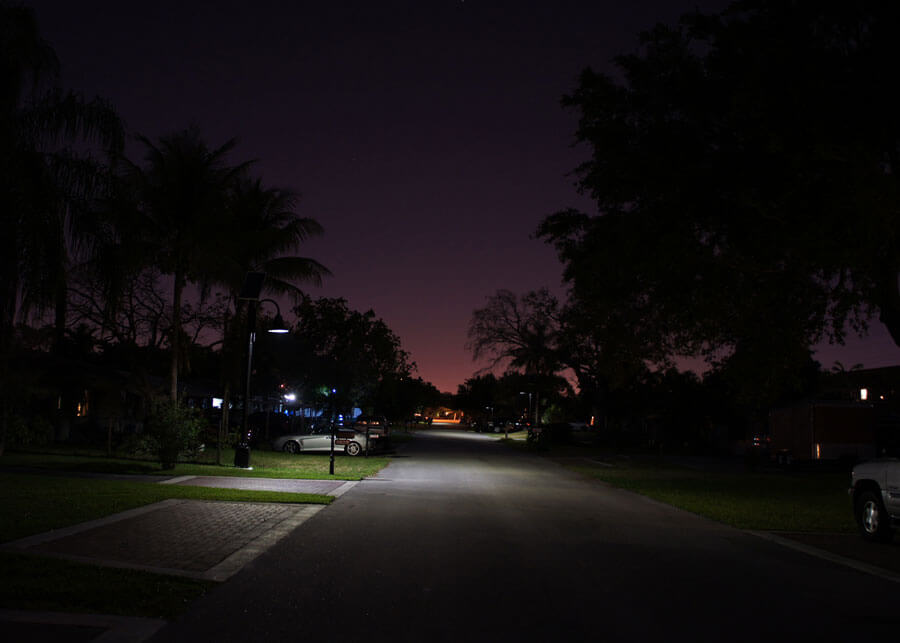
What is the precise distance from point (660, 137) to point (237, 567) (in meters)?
12.9

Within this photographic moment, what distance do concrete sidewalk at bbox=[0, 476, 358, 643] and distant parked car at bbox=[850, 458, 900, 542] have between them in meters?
8.54

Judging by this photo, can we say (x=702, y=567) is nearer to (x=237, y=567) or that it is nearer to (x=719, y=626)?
(x=719, y=626)

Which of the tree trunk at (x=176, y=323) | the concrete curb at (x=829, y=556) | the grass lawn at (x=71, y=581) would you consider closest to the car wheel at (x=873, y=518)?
the concrete curb at (x=829, y=556)

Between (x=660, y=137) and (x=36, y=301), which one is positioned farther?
(x=660, y=137)

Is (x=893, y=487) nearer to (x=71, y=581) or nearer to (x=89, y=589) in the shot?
(x=89, y=589)

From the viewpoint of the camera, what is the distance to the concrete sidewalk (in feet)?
17.9

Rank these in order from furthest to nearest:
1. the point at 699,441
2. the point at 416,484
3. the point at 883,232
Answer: the point at 699,441 → the point at 416,484 → the point at 883,232

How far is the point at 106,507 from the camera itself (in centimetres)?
1164

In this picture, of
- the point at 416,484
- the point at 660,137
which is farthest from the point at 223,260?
the point at 660,137

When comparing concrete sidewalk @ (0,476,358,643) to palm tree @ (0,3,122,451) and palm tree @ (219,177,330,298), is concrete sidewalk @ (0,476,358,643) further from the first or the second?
palm tree @ (219,177,330,298)

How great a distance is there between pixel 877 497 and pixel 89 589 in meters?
10.5

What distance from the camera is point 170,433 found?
19.0m

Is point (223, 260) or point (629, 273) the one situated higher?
point (223, 260)

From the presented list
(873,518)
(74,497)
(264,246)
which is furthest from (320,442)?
(873,518)
